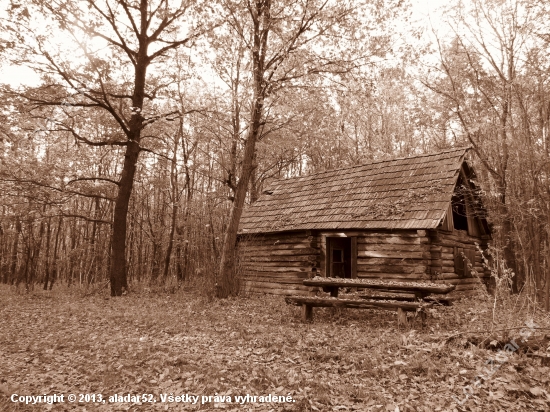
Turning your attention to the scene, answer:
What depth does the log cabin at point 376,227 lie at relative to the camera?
11594mm

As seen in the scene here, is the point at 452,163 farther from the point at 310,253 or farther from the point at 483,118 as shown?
the point at 310,253

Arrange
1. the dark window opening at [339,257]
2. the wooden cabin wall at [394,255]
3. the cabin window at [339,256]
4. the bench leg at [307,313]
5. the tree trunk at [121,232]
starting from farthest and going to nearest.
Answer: the dark window opening at [339,257] → the cabin window at [339,256] → the tree trunk at [121,232] → the wooden cabin wall at [394,255] → the bench leg at [307,313]

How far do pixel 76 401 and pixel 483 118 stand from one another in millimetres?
16089

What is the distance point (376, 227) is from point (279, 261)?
4450 millimetres

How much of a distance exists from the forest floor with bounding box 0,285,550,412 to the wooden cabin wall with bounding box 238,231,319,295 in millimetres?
5466

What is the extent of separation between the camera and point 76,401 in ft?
13.8

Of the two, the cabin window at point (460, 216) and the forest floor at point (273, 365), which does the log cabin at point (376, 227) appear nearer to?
the cabin window at point (460, 216)

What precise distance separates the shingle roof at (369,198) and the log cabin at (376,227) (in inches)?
1.3

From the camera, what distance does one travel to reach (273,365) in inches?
209

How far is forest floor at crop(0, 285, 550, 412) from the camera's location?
4.16m

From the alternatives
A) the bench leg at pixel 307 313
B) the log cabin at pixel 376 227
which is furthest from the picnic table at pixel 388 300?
the log cabin at pixel 376 227

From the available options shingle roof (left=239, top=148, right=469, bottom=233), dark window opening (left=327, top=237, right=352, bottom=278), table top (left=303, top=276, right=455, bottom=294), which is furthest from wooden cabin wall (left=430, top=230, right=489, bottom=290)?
table top (left=303, top=276, right=455, bottom=294)

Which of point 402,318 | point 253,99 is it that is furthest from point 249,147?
point 402,318

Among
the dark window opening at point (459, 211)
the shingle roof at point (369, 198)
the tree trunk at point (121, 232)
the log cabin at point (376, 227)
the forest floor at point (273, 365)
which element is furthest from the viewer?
the dark window opening at point (459, 211)
